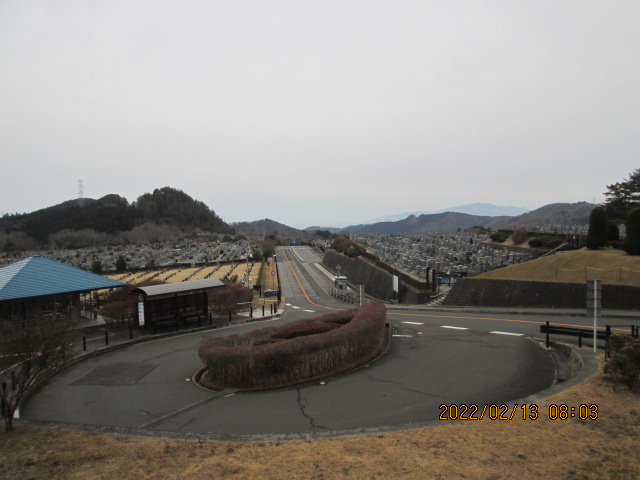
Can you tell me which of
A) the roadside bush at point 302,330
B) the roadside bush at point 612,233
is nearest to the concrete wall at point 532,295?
the roadside bush at point 612,233

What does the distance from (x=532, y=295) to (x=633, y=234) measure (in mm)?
6891

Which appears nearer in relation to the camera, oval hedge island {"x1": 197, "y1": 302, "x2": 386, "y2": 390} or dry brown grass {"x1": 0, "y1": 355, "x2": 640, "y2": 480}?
dry brown grass {"x1": 0, "y1": 355, "x2": 640, "y2": 480}

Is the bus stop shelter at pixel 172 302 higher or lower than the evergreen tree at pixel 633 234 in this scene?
lower

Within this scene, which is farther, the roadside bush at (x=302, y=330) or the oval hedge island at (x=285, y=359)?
the roadside bush at (x=302, y=330)

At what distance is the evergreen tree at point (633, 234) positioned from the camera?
20.9m

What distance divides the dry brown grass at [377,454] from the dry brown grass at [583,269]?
16258 mm

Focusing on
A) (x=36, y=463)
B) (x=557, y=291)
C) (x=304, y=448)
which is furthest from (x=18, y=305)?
(x=557, y=291)

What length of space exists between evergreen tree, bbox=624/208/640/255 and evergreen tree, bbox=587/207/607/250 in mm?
2628

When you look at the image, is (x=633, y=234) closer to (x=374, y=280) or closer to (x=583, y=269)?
(x=583, y=269)

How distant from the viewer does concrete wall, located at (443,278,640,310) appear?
17.5 metres

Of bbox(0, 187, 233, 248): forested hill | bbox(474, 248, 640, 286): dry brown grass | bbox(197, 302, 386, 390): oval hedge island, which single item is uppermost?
Answer: bbox(0, 187, 233, 248): forested hill

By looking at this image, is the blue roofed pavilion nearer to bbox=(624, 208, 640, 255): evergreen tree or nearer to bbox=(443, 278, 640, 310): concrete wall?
bbox=(443, 278, 640, 310): concrete wall

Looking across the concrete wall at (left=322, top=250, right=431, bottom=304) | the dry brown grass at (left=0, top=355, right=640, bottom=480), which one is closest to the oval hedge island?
the dry brown grass at (left=0, top=355, right=640, bottom=480)

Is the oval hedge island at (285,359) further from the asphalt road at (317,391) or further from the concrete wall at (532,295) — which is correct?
the concrete wall at (532,295)
